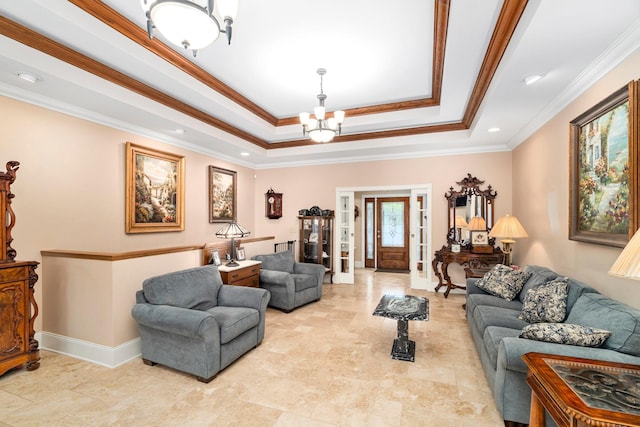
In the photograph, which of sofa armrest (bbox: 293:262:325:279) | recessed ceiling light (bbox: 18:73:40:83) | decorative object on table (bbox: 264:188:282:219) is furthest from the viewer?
decorative object on table (bbox: 264:188:282:219)

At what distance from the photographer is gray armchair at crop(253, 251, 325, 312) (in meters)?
4.37

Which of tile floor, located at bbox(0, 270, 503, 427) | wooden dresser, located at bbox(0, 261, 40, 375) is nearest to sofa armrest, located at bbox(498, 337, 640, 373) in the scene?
tile floor, located at bbox(0, 270, 503, 427)

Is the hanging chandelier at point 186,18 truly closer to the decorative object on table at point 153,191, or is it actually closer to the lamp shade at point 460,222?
the decorative object on table at point 153,191

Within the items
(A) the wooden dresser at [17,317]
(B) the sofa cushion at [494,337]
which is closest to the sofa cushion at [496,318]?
(B) the sofa cushion at [494,337]

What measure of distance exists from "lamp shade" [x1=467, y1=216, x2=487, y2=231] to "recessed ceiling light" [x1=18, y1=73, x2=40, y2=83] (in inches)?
232

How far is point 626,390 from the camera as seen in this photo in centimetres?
129

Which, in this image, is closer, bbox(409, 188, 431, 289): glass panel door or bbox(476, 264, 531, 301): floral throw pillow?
bbox(476, 264, 531, 301): floral throw pillow

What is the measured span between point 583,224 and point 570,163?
64 cm

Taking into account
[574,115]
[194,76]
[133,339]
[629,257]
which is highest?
[194,76]

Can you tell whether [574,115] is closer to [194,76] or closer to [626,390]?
[626,390]

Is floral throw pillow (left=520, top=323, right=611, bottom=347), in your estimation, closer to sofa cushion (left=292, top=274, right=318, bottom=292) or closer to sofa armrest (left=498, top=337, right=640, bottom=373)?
sofa armrest (left=498, top=337, right=640, bottom=373)

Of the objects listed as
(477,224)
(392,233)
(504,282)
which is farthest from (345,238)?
(504,282)

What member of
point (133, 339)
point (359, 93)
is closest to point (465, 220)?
point (359, 93)

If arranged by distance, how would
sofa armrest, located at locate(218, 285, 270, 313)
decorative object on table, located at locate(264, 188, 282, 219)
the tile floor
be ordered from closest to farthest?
the tile floor → sofa armrest, located at locate(218, 285, 270, 313) → decorative object on table, located at locate(264, 188, 282, 219)
